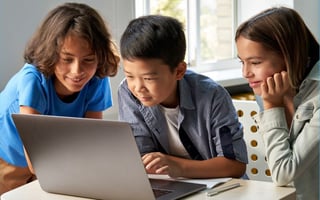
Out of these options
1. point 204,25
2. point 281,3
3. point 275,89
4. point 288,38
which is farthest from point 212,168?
point 281,3

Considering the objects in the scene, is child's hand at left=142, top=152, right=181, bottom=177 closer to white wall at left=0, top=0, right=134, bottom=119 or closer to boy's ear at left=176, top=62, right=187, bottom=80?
boy's ear at left=176, top=62, right=187, bottom=80

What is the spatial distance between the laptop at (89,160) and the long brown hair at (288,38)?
0.37m

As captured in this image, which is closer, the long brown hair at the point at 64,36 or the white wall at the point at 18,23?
the long brown hair at the point at 64,36

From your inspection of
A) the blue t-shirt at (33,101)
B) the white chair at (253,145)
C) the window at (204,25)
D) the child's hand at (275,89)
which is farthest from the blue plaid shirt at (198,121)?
the window at (204,25)

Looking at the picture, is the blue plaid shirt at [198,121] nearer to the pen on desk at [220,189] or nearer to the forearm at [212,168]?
the forearm at [212,168]

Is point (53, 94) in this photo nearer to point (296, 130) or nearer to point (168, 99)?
point (168, 99)

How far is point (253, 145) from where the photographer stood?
6.51ft

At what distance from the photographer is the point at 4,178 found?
6.16 ft

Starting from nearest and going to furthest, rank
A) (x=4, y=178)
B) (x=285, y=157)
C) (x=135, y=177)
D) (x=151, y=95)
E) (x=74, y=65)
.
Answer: (x=135, y=177) < (x=285, y=157) < (x=151, y=95) < (x=74, y=65) < (x=4, y=178)

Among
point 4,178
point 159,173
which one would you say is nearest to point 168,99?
point 159,173

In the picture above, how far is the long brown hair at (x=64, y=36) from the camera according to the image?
1.75 meters

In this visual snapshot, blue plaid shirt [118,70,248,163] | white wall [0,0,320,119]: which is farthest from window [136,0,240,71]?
blue plaid shirt [118,70,248,163]

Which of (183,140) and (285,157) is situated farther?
(183,140)

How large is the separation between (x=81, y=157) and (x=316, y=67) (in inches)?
24.0
